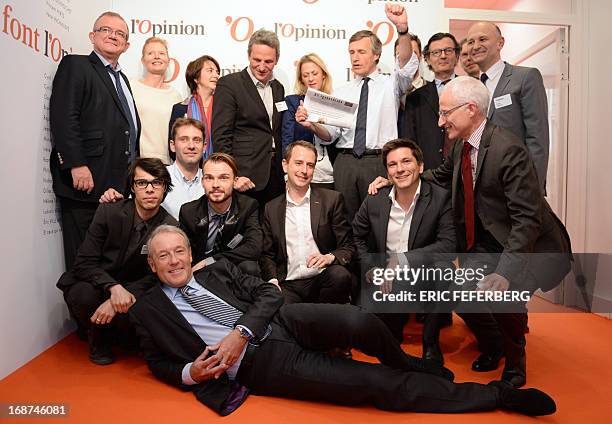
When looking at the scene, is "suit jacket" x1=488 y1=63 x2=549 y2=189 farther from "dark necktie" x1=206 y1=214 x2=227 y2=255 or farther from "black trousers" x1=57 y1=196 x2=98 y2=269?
"black trousers" x1=57 y1=196 x2=98 y2=269

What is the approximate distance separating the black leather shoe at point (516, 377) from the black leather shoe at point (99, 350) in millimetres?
2123

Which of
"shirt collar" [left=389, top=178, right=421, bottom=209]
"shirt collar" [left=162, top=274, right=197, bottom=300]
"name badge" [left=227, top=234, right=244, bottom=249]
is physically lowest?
"shirt collar" [left=162, top=274, right=197, bottom=300]

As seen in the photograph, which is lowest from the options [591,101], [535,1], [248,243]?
[248,243]

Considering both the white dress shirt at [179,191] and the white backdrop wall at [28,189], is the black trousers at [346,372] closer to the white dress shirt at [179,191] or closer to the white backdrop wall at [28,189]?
the white dress shirt at [179,191]

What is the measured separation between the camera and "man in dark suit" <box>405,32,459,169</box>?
3.65 meters

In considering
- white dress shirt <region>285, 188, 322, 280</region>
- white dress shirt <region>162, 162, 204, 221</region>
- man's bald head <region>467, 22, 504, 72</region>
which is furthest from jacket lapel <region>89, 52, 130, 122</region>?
man's bald head <region>467, 22, 504, 72</region>

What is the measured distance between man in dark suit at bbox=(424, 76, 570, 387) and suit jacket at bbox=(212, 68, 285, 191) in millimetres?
1388

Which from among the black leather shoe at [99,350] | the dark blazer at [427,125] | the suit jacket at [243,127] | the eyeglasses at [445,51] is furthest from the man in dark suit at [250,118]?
the black leather shoe at [99,350]

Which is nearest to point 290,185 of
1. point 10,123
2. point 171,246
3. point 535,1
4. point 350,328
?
point 171,246

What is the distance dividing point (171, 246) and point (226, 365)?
0.59 meters

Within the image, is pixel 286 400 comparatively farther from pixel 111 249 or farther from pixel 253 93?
pixel 253 93

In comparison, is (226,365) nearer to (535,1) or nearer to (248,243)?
(248,243)

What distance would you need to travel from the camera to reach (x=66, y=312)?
3346 mm

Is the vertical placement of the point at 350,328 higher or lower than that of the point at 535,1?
lower
